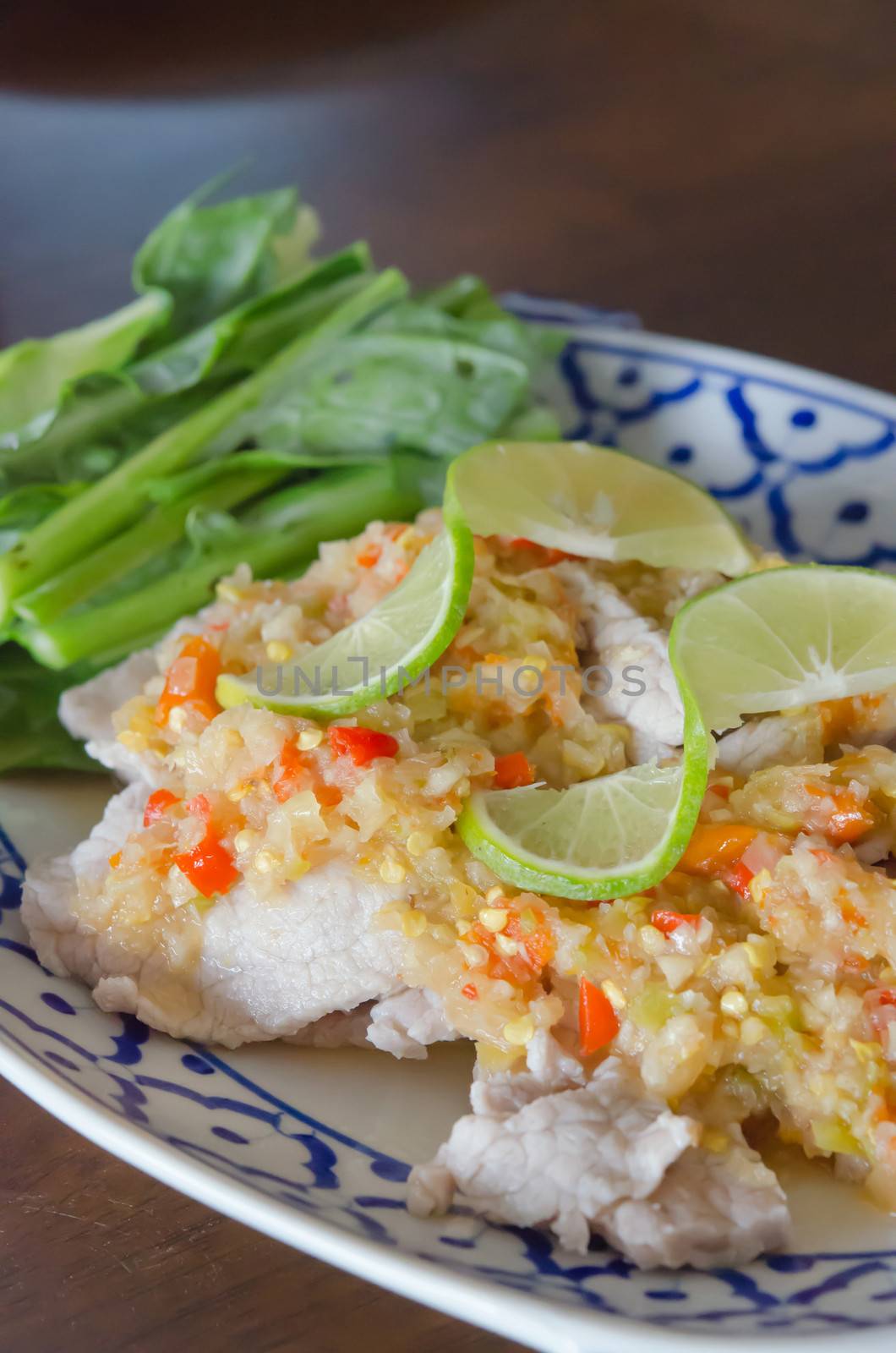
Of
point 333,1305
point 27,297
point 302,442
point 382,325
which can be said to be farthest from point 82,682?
point 27,297

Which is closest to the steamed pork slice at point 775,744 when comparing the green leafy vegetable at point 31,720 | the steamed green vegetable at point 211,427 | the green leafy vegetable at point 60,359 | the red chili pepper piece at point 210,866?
the red chili pepper piece at point 210,866

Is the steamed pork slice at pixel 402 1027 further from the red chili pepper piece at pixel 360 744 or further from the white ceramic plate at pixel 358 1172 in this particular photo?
the red chili pepper piece at pixel 360 744

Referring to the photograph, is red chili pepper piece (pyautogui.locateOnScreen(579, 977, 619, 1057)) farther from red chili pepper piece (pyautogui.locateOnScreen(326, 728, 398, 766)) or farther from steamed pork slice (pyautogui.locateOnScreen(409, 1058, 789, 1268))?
red chili pepper piece (pyautogui.locateOnScreen(326, 728, 398, 766))

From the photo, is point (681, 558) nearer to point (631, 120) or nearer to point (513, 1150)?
point (513, 1150)

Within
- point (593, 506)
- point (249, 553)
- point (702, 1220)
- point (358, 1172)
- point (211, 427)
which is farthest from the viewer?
point (211, 427)

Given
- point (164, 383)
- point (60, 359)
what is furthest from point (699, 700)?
point (60, 359)

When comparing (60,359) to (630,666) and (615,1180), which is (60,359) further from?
(615,1180)
